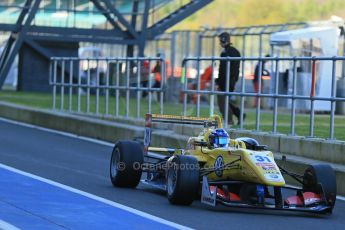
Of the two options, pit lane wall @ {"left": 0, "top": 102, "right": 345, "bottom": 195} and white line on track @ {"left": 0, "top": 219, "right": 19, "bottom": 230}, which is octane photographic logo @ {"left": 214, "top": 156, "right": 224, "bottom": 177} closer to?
pit lane wall @ {"left": 0, "top": 102, "right": 345, "bottom": 195}

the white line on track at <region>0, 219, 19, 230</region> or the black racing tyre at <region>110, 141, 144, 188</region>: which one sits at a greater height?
the black racing tyre at <region>110, 141, 144, 188</region>

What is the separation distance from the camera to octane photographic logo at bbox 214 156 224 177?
40.0ft

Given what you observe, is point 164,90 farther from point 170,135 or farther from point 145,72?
point 170,135

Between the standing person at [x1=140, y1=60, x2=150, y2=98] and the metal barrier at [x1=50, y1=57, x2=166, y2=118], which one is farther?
the standing person at [x1=140, y1=60, x2=150, y2=98]

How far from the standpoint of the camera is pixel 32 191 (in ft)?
42.2

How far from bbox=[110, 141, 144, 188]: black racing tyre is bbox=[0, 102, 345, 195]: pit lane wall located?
112 inches

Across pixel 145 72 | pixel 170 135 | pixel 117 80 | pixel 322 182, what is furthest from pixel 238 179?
pixel 117 80

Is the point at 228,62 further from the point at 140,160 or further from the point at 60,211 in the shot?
the point at 60,211

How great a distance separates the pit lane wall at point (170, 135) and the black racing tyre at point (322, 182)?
7.04 ft

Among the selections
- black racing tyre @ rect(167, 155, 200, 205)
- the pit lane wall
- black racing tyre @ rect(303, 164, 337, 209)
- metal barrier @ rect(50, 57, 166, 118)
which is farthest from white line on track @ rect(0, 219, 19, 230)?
Answer: metal barrier @ rect(50, 57, 166, 118)

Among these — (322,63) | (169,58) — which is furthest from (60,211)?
(169,58)

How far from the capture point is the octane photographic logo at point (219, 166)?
1220 centimetres

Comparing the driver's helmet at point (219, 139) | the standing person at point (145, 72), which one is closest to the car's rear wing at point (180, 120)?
the driver's helmet at point (219, 139)

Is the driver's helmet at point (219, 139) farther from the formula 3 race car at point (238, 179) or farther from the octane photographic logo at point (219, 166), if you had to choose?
the octane photographic logo at point (219, 166)
